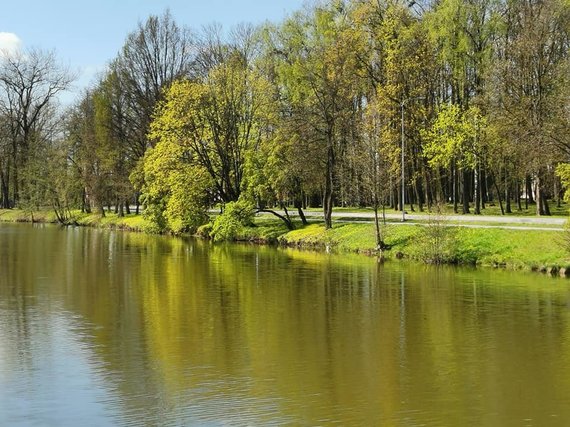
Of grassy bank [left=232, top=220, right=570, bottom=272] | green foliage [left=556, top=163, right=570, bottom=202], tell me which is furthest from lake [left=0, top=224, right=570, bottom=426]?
green foliage [left=556, top=163, right=570, bottom=202]

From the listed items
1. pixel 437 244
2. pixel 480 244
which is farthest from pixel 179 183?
pixel 480 244

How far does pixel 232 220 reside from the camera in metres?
53.3

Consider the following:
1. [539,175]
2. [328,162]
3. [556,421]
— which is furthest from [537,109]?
[556,421]

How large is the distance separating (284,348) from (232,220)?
36.2 metres

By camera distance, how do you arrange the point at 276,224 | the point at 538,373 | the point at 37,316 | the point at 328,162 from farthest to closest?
the point at 276,224 → the point at 328,162 → the point at 37,316 → the point at 538,373

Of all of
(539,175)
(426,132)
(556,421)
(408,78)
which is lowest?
(556,421)

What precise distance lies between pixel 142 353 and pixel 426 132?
39.8m

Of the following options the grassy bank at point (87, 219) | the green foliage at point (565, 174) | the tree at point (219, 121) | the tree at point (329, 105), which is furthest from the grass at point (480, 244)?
the grassy bank at point (87, 219)

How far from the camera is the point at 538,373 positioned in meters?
15.2

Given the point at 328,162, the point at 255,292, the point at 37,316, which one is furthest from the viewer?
the point at 328,162

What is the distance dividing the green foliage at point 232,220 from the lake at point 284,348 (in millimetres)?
20307

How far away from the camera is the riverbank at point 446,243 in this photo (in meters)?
33.4

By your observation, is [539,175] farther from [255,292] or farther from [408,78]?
[255,292]

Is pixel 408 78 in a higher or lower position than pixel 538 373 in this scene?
higher
